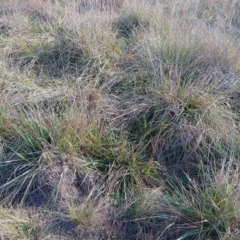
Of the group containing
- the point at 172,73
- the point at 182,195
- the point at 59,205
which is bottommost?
the point at 59,205

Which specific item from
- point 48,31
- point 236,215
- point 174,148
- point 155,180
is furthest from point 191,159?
point 48,31

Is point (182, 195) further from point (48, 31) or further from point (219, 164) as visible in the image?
point (48, 31)

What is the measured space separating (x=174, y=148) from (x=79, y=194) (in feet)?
2.48

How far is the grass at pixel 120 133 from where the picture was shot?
94.0 inches

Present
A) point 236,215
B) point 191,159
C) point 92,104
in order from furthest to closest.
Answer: point 92,104
point 191,159
point 236,215

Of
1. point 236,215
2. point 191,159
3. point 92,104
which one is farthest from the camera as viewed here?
point 92,104

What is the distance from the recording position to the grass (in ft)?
7.84

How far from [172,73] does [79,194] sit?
1273 mm

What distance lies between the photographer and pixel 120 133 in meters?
2.93

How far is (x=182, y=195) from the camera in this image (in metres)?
2.46

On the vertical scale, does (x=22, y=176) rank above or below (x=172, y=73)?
below

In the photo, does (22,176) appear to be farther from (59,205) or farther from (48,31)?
(48,31)

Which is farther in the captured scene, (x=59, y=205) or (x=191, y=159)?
(x=191, y=159)

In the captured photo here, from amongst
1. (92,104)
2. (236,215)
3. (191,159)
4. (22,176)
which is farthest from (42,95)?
(236,215)
